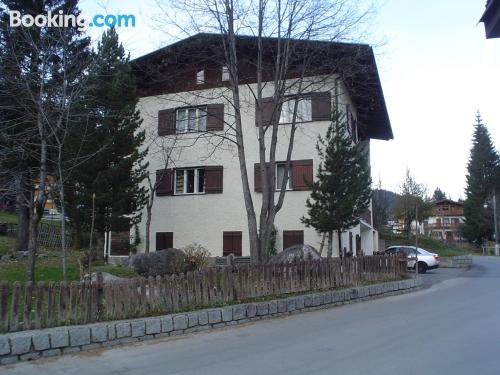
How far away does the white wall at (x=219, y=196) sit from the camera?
21.5 m

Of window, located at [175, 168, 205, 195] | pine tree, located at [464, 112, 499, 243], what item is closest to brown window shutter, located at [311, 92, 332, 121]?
window, located at [175, 168, 205, 195]

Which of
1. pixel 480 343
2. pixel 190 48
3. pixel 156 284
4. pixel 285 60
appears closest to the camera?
pixel 480 343

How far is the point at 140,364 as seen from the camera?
6770mm

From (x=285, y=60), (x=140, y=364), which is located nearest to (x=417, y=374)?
(x=140, y=364)

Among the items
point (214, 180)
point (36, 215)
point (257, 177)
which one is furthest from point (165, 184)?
point (36, 215)

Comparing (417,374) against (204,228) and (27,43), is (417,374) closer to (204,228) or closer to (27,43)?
(27,43)

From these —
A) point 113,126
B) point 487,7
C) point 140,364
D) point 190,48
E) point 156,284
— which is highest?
point 190,48

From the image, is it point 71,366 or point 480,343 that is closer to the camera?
point 71,366

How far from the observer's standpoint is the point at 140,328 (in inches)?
322

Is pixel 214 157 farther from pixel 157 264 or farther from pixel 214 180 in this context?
pixel 157 264

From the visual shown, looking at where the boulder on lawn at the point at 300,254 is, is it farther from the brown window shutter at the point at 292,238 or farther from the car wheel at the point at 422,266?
the car wheel at the point at 422,266

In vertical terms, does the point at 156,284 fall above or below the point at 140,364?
above

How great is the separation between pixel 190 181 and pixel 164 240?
3.22 meters

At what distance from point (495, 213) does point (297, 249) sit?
188 feet
